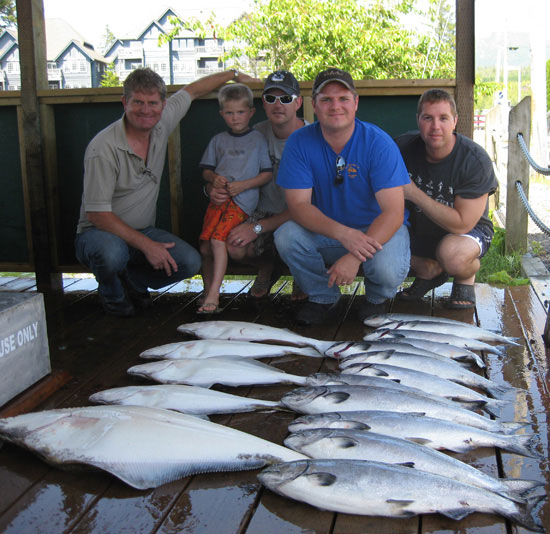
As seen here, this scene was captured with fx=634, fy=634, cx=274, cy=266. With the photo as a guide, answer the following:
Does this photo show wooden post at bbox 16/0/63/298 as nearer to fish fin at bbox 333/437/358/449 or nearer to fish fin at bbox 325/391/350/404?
fish fin at bbox 325/391/350/404

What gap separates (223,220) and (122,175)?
2.39ft

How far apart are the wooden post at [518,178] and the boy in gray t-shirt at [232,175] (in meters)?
2.52

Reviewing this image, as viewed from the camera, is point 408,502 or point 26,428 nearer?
point 408,502

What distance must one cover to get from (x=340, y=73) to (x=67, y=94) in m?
2.35

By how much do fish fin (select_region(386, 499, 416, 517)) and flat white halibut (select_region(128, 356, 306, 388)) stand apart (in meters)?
1.03

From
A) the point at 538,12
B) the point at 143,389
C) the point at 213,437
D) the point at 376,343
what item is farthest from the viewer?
the point at 538,12

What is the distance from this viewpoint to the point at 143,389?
270 centimetres

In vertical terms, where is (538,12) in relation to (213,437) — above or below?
above

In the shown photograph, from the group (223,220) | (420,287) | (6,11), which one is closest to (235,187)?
(223,220)

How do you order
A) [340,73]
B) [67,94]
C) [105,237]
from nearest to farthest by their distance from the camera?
[340,73], [105,237], [67,94]

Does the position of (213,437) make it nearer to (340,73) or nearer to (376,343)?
(376,343)

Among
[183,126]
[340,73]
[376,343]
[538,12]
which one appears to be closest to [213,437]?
[376,343]

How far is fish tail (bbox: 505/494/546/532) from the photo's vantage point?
6.09 feet

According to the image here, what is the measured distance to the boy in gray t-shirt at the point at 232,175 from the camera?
13.9ft
